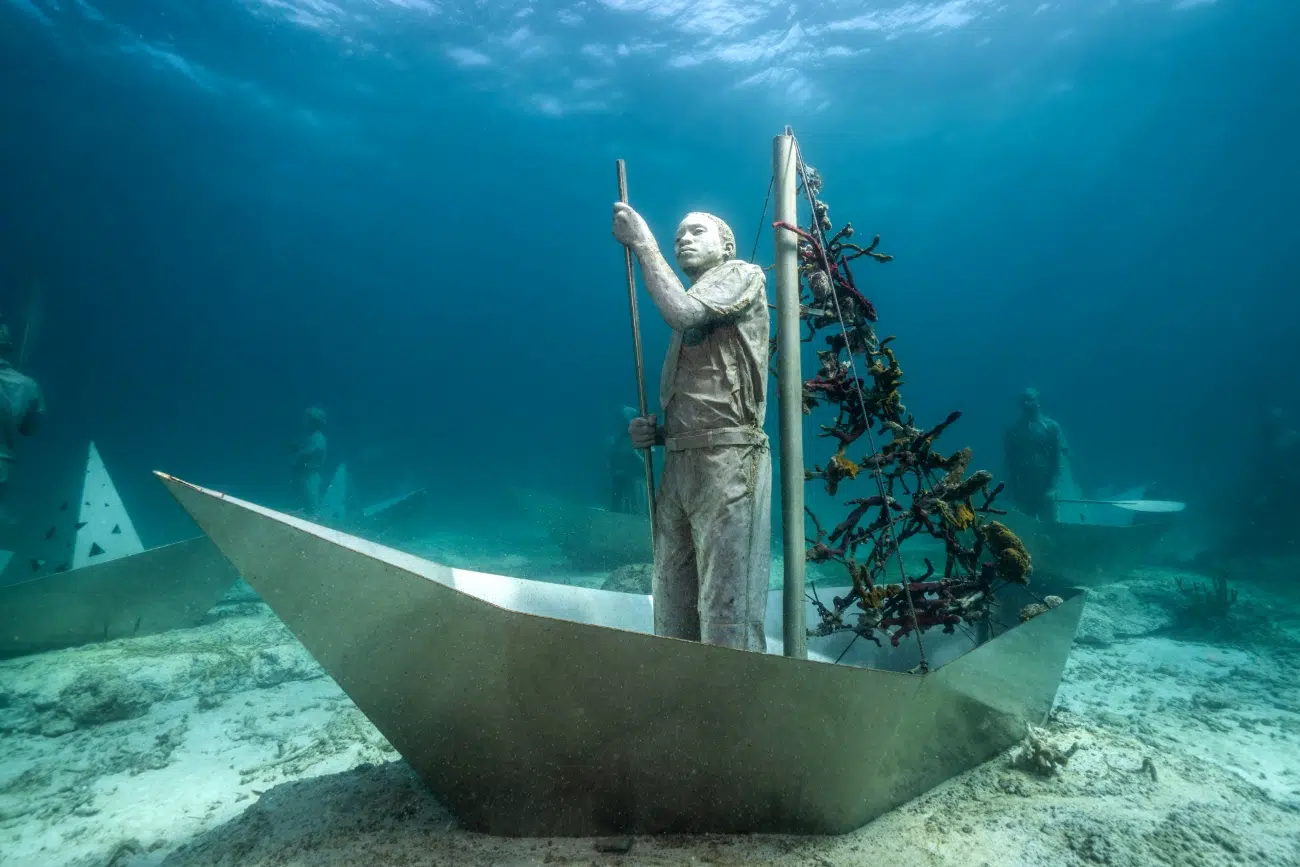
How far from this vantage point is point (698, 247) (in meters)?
2.83

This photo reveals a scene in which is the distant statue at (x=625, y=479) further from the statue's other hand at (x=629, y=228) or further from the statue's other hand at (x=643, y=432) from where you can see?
the statue's other hand at (x=629, y=228)

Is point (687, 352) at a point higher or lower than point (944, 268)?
lower

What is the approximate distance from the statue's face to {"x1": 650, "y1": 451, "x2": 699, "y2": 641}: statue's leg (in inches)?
39.2

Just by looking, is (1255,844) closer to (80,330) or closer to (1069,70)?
(1069,70)

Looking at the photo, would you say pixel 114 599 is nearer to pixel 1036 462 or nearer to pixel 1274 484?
pixel 1036 462

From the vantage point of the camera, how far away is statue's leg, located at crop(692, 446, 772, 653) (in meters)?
2.46

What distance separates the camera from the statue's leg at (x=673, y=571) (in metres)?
2.74

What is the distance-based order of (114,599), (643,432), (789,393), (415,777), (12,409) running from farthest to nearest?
(12,409), (114,599), (643,432), (789,393), (415,777)

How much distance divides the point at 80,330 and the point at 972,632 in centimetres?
12284

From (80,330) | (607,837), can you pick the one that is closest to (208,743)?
(607,837)

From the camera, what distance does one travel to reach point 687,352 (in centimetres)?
268

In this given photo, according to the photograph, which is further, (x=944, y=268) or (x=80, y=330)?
(x=944, y=268)

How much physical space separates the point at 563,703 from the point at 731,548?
1.07 m

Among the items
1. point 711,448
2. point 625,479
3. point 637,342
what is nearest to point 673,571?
point 711,448
